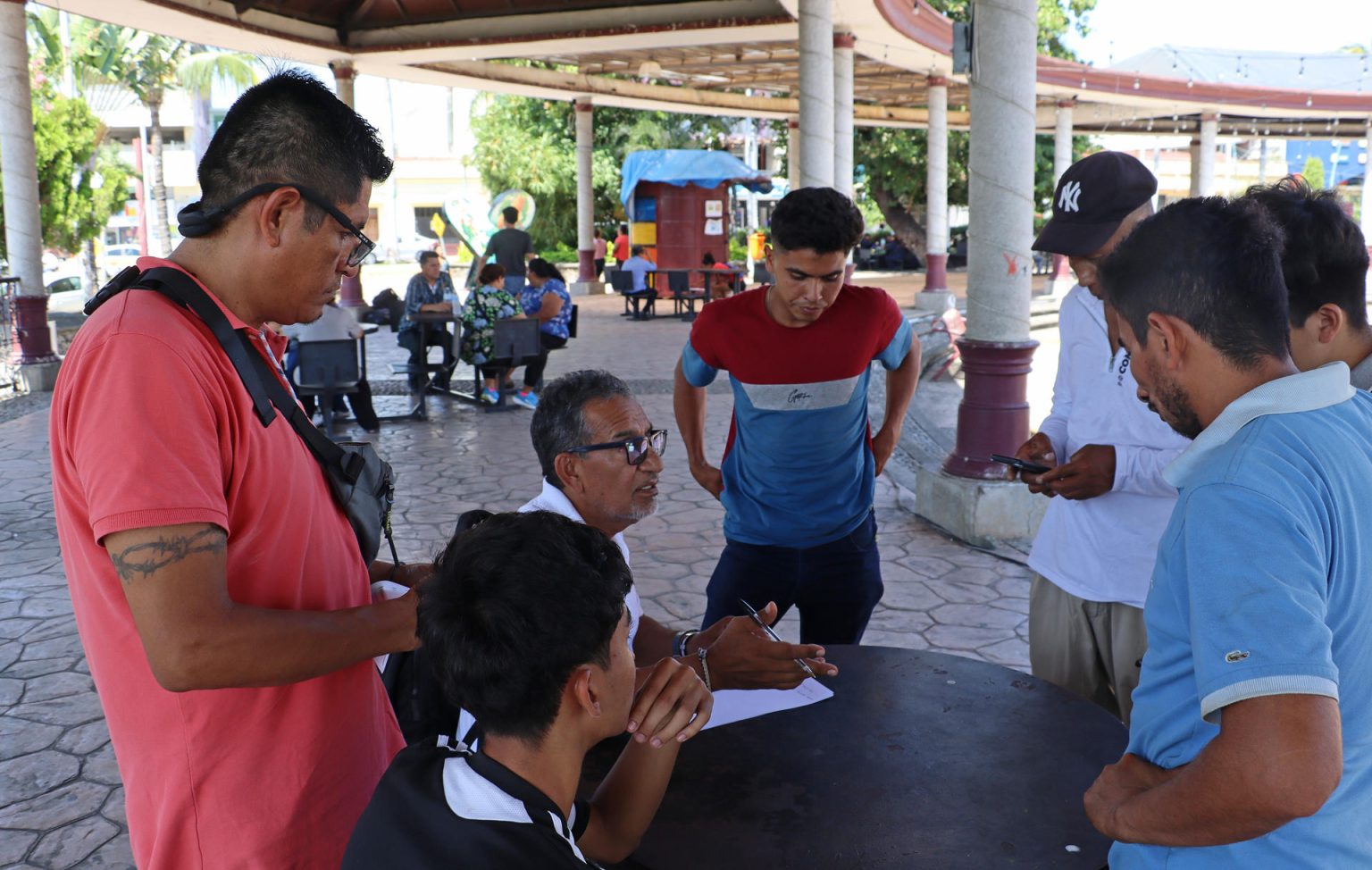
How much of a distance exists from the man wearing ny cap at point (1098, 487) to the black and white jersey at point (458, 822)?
162cm

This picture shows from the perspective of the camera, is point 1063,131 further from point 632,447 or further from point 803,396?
point 632,447

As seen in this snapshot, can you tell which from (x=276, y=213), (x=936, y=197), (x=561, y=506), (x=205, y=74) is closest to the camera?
(x=276, y=213)

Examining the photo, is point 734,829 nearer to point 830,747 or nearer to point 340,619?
point 830,747

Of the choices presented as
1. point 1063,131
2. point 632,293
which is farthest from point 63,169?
point 1063,131

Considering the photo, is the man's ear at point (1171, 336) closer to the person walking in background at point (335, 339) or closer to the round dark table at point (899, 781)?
the round dark table at point (899, 781)

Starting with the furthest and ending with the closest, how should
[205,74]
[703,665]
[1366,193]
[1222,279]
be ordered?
[205,74] → [1366,193] → [703,665] → [1222,279]

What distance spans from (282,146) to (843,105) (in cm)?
1359

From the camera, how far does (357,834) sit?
1451 mm

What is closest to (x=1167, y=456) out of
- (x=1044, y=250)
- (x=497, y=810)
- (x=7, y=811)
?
(x=1044, y=250)

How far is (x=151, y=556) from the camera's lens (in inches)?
54.6

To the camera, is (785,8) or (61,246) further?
(61,246)

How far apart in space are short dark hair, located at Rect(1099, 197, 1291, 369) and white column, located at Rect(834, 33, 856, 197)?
12619 millimetres

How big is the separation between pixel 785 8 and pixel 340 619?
13.1m

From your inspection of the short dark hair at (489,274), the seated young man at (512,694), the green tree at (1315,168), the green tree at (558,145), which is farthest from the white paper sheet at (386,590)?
the green tree at (1315,168)
